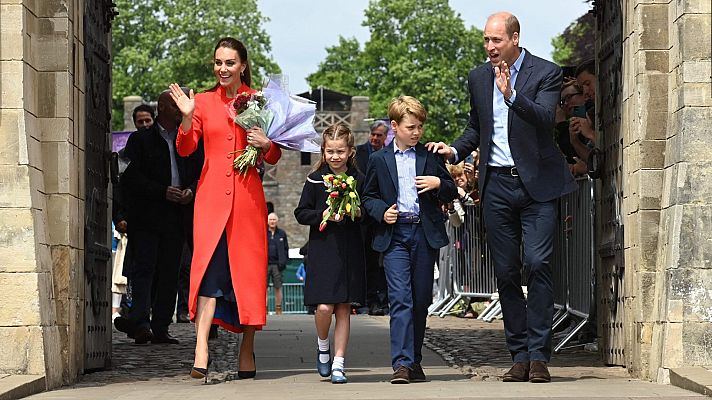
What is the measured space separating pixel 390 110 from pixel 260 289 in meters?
1.42

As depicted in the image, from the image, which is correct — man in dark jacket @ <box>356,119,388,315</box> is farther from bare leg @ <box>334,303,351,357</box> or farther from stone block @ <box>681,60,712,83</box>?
stone block @ <box>681,60,712,83</box>

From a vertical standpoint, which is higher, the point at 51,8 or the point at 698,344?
the point at 51,8

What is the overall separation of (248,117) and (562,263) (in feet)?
18.2

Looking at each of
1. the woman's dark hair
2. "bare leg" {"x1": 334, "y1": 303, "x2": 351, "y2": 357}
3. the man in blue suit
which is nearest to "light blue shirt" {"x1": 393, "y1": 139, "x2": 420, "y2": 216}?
the man in blue suit

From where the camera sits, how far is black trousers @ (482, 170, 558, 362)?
9.66 meters

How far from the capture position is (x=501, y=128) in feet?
32.2

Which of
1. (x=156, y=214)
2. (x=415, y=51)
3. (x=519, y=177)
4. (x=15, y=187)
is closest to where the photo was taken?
(x=15, y=187)

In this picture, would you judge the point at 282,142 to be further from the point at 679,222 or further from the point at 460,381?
the point at 679,222

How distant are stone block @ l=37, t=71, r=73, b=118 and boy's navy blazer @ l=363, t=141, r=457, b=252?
6.44 feet

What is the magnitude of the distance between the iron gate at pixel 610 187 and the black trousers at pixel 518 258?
0.94 m

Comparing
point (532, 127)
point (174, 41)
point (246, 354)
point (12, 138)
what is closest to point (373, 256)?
point (246, 354)

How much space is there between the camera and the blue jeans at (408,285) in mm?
9766

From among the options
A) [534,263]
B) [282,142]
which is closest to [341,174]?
[282,142]

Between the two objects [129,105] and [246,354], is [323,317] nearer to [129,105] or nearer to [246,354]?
[246,354]
